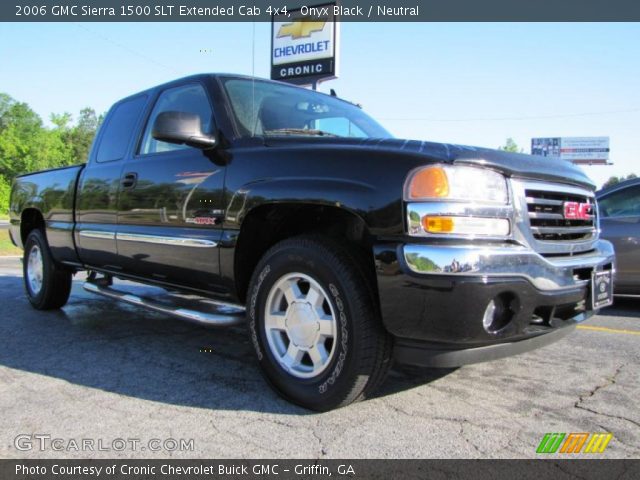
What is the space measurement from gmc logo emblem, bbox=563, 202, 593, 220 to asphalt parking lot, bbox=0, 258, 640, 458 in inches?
40.5

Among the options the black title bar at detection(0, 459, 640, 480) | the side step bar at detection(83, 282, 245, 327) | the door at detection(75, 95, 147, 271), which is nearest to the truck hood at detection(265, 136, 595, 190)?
the side step bar at detection(83, 282, 245, 327)

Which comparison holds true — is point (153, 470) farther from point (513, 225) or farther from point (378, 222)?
point (513, 225)

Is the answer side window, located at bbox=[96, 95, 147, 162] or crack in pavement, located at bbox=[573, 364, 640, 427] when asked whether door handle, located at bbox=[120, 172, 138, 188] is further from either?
crack in pavement, located at bbox=[573, 364, 640, 427]

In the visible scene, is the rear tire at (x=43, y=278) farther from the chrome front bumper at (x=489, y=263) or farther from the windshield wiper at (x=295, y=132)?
the chrome front bumper at (x=489, y=263)

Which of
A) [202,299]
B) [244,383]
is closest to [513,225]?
[244,383]

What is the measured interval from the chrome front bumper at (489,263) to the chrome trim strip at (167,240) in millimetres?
1472

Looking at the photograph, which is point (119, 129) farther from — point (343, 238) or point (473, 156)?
point (473, 156)

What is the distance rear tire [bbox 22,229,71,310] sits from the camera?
5562 millimetres

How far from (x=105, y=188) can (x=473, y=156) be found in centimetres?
318

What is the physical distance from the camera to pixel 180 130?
3.30m

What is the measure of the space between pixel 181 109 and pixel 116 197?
2.97ft

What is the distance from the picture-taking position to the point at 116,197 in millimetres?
4301

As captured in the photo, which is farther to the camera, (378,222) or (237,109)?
(237,109)
